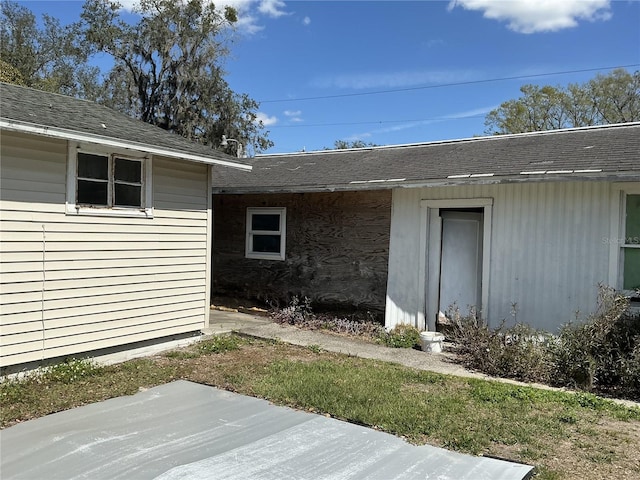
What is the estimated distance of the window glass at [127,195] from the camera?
6449mm

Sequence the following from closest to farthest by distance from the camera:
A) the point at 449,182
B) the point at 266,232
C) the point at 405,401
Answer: the point at 405,401 < the point at 449,182 < the point at 266,232

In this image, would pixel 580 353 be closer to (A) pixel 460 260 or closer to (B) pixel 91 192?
(A) pixel 460 260

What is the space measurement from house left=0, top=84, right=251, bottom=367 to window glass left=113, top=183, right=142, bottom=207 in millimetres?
17

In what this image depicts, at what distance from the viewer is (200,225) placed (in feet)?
25.1

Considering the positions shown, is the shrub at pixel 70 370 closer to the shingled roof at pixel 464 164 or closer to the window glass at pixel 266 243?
the shingled roof at pixel 464 164

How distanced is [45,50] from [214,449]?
103 feet

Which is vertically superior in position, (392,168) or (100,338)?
(392,168)

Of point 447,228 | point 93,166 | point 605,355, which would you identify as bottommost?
point 605,355

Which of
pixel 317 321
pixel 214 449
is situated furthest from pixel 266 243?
pixel 214 449

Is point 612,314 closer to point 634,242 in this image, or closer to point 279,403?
point 634,242

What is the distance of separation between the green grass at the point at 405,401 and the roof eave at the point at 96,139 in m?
2.63

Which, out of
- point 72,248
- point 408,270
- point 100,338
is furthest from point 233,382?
point 408,270

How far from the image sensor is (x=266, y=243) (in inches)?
429

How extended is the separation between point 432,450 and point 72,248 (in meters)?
4.60
